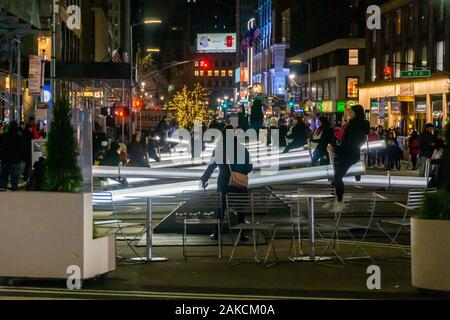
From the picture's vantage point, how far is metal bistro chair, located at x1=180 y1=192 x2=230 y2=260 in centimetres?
1328

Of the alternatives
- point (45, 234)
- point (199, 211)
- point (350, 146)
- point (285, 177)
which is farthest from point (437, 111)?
point (45, 234)

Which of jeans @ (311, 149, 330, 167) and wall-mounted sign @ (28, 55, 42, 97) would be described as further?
wall-mounted sign @ (28, 55, 42, 97)

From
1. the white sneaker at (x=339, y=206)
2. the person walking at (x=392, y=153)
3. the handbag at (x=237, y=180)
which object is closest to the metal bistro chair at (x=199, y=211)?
the handbag at (x=237, y=180)

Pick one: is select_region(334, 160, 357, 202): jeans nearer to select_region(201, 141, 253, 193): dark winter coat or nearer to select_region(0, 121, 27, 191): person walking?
select_region(201, 141, 253, 193): dark winter coat

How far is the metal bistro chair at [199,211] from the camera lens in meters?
13.3

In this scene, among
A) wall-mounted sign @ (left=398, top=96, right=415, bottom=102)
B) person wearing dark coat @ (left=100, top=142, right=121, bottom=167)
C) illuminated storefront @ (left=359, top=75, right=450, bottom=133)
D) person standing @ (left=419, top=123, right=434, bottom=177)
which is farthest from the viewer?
wall-mounted sign @ (left=398, top=96, right=415, bottom=102)

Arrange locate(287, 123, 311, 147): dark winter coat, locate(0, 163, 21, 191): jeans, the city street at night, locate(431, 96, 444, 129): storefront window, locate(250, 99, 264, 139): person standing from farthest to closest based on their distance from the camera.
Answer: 1. locate(431, 96, 444, 129): storefront window
2. locate(287, 123, 311, 147): dark winter coat
3. locate(250, 99, 264, 139): person standing
4. locate(0, 163, 21, 191): jeans
5. the city street at night

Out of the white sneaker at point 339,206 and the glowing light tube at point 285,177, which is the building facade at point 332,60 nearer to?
the glowing light tube at point 285,177

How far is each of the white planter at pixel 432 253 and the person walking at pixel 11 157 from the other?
1654cm

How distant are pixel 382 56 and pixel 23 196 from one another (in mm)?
71460

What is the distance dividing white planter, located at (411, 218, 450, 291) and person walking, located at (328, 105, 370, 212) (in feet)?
20.6

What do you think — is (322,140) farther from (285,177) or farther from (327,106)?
(327,106)

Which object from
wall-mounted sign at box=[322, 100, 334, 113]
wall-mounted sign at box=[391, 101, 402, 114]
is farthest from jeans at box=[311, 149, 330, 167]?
wall-mounted sign at box=[322, 100, 334, 113]
